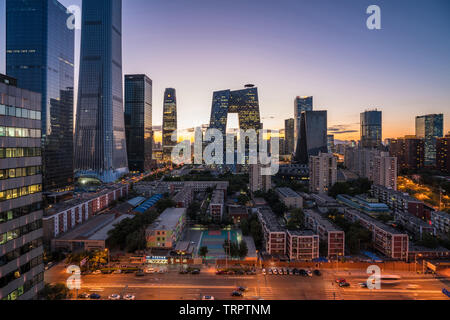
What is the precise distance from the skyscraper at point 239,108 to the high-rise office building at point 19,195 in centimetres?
4572

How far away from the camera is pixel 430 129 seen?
47.6m

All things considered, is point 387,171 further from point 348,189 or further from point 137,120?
point 137,120

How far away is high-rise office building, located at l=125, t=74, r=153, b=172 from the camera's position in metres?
46.7

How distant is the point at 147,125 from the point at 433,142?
5225 cm

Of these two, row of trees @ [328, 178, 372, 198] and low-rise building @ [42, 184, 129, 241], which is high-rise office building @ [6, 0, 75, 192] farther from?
row of trees @ [328, 178, 372, 198]

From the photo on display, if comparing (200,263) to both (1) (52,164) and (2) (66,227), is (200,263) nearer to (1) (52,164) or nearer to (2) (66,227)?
(2) (66,227)

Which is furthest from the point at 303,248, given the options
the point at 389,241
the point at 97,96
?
the point at 97,96

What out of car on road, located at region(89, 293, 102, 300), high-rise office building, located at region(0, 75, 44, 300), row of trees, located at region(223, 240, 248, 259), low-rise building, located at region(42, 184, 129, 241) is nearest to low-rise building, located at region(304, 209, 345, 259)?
row of trees, located at region(223, 240, 248, 259)

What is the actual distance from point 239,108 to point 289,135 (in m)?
27.3

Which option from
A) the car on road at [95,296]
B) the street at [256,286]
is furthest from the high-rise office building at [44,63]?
the car on road at [95,296]

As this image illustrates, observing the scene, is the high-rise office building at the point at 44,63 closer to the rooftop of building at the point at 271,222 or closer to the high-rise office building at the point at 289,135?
the rooftop of building at the point at 271,222

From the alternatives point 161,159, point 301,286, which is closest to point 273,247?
point 301,286

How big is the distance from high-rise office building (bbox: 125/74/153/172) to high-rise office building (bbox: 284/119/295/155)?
41.0m

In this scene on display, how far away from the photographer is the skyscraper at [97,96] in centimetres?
3334
